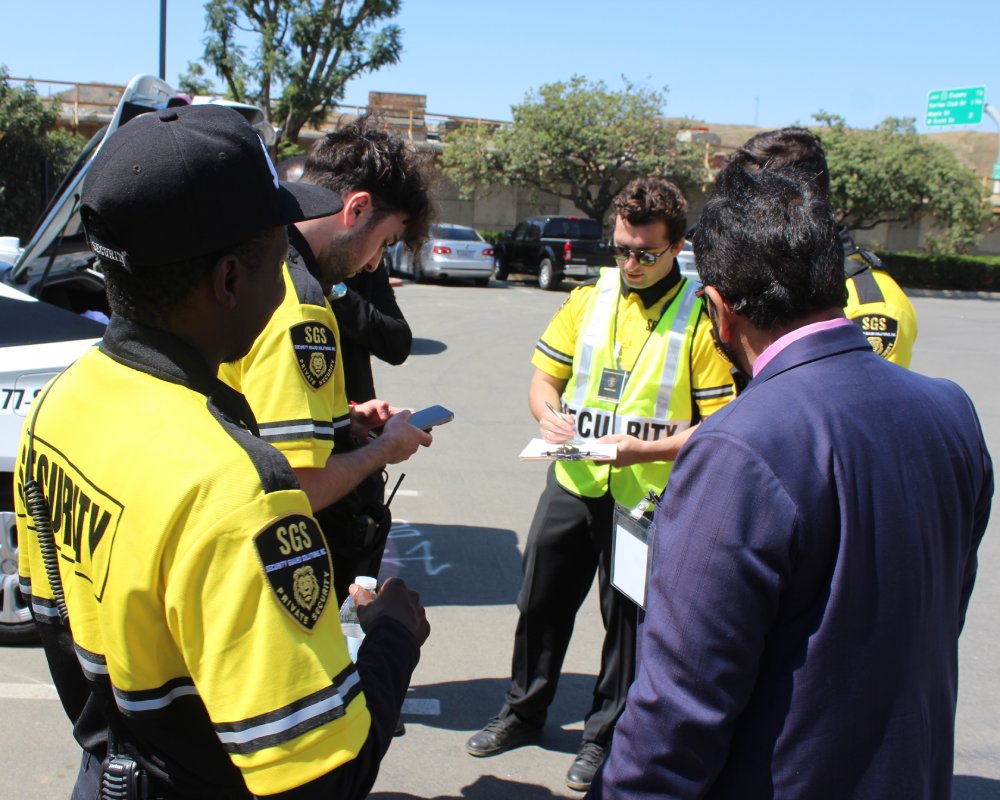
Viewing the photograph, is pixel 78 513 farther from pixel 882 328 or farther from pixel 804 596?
pixel 882 328

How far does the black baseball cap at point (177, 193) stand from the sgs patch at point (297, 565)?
409mm

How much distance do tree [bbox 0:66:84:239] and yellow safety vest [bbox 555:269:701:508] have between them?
21.3 metres

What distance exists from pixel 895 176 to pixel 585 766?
96.6 ft

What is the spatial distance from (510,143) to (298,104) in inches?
279

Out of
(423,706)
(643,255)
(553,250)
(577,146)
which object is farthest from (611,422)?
(577,146)

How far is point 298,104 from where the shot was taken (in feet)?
84.8

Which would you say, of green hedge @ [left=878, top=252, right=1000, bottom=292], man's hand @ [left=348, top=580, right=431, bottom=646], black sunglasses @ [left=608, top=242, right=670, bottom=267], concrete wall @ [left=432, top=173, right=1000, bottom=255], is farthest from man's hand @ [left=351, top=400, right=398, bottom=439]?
concrete wall @ [left=432, top=173, right=1000, bottom=255]

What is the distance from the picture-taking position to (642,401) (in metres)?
3.13

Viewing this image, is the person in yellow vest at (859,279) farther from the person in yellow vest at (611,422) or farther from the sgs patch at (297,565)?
the sgs patch at (297,565)

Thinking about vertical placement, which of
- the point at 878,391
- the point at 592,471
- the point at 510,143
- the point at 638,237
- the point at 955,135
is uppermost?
the point at 955,135

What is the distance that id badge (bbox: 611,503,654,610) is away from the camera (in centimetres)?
234

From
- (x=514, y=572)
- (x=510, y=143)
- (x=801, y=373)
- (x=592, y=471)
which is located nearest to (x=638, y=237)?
(x=592, y=471)

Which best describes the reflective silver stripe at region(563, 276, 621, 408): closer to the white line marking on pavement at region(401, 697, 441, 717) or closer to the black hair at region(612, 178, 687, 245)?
the black hair at region(612, 178, 687, 245)

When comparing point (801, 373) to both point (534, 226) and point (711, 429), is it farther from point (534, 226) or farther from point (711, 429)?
point (534, 226)
